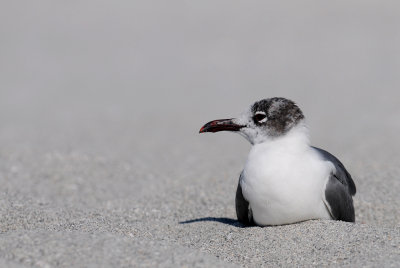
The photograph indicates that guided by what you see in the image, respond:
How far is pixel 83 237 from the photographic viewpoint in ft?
15.4

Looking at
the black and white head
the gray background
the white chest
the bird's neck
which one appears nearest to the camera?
the gray background

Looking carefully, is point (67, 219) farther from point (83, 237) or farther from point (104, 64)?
point (104, 64)

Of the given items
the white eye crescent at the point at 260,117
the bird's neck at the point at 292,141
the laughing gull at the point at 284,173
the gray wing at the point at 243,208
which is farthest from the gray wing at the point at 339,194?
the gray wing at the point at 243,208

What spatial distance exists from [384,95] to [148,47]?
8.46 meters

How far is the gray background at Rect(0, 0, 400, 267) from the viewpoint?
5188 millimetres

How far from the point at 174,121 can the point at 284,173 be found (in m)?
8.56

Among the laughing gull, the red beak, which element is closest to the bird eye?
the laughing gull

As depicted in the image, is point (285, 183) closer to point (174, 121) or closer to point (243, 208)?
point (243, 208)

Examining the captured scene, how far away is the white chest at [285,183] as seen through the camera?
5363 mm

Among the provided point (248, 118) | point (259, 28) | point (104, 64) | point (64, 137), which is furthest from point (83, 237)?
point (259, 28)

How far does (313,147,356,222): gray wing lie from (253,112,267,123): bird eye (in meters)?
0.56

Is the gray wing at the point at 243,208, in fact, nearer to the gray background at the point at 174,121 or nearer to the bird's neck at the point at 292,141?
the gray background at the point at 174,121

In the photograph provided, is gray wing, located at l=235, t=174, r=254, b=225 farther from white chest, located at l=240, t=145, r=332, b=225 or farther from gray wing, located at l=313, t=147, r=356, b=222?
gray wing, located at l=313, t=147, r=356, b=222

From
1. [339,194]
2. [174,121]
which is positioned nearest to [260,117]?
[339,194]
